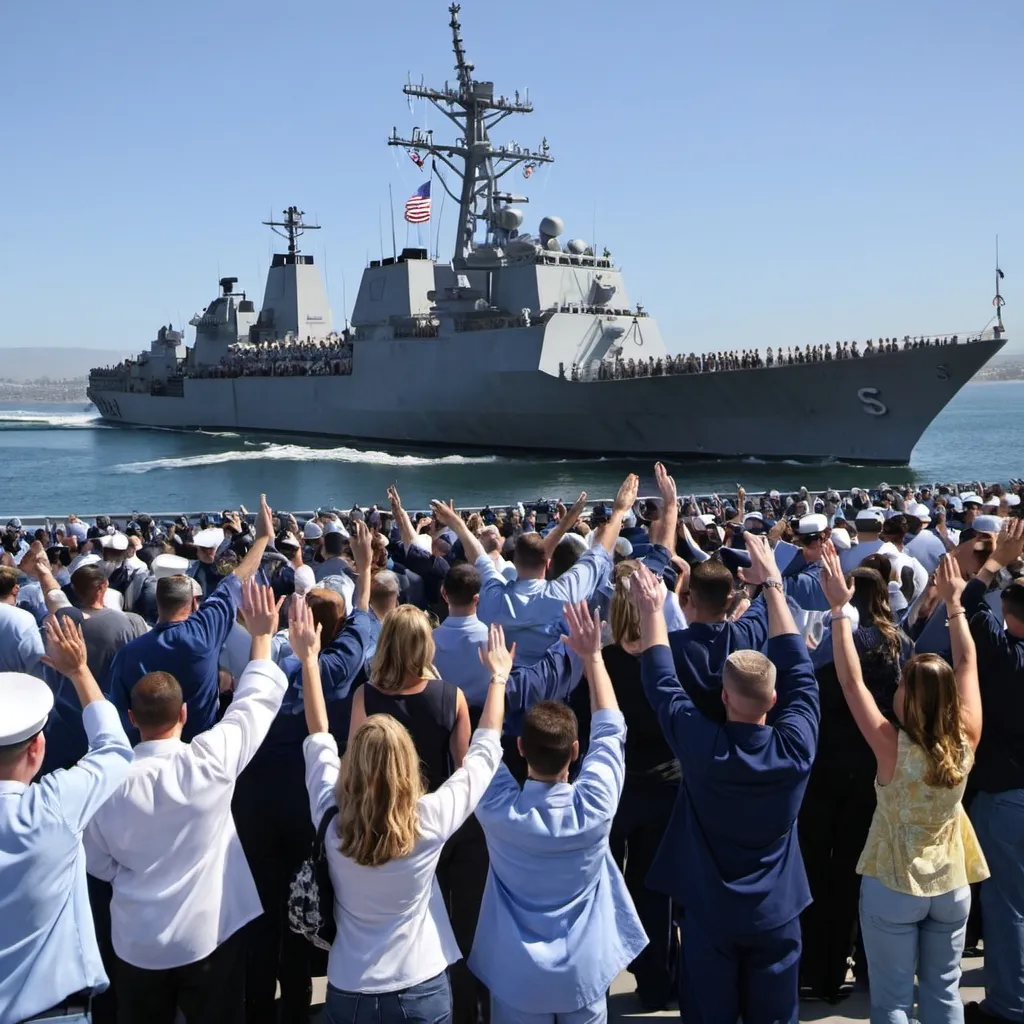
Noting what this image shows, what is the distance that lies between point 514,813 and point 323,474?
103 ft

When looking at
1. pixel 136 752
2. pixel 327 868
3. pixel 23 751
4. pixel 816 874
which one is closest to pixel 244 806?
pixel 136 752

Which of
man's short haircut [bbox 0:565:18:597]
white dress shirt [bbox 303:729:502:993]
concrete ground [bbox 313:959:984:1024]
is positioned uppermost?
man's short haircut [bbox 0:565:18:597]

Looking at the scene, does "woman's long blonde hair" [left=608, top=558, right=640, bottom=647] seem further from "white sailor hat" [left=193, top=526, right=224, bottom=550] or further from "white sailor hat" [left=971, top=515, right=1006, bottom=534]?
"white sailor hat" [left=193, top=526, right=224, bottom=550]

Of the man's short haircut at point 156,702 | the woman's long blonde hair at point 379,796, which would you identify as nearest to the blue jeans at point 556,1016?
the woman's long blonde hair at point 379,796

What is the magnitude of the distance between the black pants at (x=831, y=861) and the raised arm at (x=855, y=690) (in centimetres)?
63

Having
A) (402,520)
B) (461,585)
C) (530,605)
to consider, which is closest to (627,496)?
(530,605)

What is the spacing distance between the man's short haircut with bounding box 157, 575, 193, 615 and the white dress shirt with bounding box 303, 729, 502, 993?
127 cm

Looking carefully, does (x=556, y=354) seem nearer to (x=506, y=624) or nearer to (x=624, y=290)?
(x=624, y=290)

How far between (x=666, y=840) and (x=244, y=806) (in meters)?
1.39

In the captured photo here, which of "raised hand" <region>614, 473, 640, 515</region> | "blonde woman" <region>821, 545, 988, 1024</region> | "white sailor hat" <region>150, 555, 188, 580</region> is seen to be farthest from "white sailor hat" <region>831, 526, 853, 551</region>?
"white sailor hat" <region>150, 555, 188, 580</region>

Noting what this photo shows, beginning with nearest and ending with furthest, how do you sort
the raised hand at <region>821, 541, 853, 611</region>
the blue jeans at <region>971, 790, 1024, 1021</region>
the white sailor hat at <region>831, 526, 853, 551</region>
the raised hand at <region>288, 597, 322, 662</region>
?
the raised hand at <region>288, 597, 322, 662</region> → the raised hand at <region>821, 541, 853, 611</region> → the blue jeans at <region>971, 790, 1024, 1021</region> → the white sailor hat at <region>831, 526, 853, 551</region>

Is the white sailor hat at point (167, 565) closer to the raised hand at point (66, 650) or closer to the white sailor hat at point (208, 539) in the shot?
the white sailor hat at point (208, 539)

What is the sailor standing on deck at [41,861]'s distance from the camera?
203 centimetres

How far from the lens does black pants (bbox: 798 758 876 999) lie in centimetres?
333
